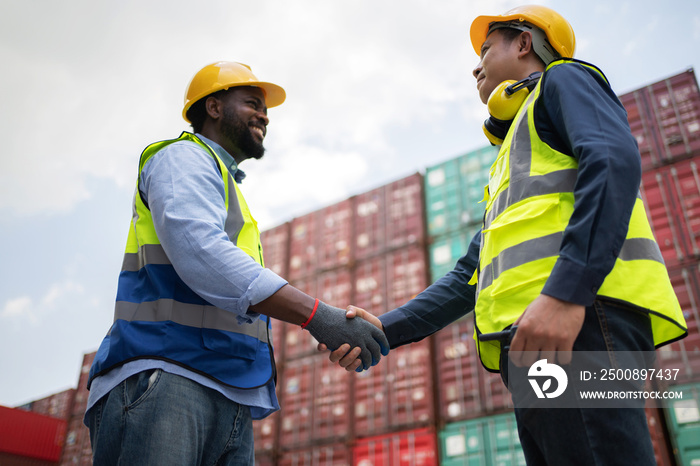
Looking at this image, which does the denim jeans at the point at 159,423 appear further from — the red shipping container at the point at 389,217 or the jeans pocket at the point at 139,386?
the red shipping container at the point at 389,217

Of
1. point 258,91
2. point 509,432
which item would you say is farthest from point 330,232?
point 258,91

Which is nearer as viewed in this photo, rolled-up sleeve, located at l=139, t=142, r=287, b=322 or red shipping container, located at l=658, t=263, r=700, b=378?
rolled-up sleeve, located at l=139, t=142, r=287, b=322

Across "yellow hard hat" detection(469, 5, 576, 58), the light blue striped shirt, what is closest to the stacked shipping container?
"yellow hard hat" detection(469, 5, 576, 58)

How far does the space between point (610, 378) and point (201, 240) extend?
1587mm

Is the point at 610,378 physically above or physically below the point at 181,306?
below

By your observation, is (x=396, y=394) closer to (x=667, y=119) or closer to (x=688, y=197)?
(x=688, y=197)

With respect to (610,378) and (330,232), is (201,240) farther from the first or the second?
(330,232)

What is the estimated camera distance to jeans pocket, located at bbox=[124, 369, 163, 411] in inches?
89.2

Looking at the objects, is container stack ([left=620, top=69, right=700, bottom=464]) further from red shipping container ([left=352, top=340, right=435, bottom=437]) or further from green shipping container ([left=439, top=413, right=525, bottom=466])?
red shipping container ([left=352, top=340, right=435, bottom=437])

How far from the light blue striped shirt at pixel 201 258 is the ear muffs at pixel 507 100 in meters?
1.12

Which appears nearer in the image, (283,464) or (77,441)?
(283,464)

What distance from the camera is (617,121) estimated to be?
1.99 meters

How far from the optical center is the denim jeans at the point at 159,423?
2.18 m

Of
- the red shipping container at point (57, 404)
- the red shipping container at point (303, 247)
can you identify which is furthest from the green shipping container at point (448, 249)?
the red shipping container at point (57, 404)
